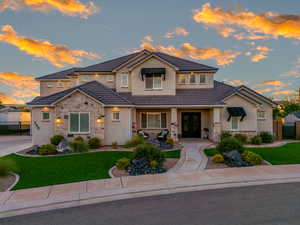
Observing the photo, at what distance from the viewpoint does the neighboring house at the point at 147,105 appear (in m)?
14.3

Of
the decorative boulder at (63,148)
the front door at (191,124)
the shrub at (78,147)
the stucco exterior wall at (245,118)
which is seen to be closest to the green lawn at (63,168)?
the shrub at (78,147)

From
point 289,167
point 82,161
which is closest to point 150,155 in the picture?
point 82,161

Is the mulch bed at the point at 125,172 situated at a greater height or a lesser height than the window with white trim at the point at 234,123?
lesser

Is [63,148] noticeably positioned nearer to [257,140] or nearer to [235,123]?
[235,123]

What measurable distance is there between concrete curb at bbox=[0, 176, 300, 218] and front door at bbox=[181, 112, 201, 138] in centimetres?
A: 1127

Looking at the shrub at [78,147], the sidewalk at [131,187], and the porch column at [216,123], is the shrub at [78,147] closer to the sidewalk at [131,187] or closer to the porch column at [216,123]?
the sidewalk at [131,187]

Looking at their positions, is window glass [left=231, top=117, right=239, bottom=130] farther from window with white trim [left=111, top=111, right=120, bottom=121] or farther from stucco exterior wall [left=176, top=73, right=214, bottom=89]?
window with white trim [left=111, top=111, right=120, bottom=121]

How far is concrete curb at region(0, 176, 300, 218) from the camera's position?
5.07 m

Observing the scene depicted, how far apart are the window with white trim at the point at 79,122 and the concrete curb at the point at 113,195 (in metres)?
9.05

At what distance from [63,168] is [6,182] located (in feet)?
7.43

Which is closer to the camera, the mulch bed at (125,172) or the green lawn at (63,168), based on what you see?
the green lawn at (63,168)

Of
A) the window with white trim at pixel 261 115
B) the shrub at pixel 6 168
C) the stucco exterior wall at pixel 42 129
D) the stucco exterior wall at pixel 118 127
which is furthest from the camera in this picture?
the window with white trim at pixel 261 115

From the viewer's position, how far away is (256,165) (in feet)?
29.8

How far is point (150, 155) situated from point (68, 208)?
439cm
